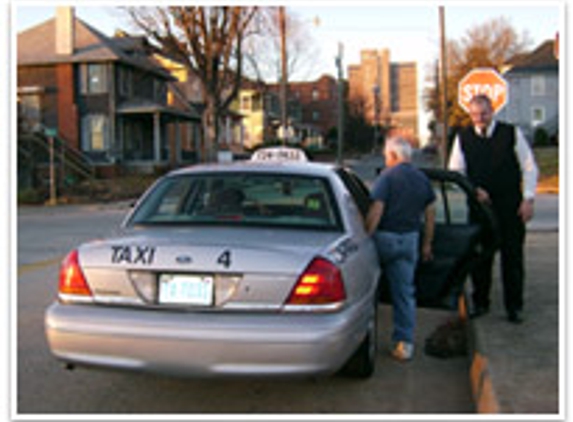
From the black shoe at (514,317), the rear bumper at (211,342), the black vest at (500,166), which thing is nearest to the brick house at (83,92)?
the black vest at (500,166)

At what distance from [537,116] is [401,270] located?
60.6m

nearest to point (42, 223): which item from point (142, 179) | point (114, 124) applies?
point (142, 179)

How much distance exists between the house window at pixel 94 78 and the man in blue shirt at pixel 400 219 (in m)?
31.6

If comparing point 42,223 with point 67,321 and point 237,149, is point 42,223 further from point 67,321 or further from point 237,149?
point 237,149

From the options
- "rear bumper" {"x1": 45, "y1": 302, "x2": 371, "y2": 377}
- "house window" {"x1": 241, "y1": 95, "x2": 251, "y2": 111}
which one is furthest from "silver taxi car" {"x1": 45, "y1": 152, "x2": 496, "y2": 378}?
"house window" {"x1": 241, "y1": 95, "x2": 251, "y2": 111}

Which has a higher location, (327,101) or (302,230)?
(327,101)

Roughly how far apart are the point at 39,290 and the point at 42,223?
10.0 m

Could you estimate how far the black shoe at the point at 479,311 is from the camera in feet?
18.9

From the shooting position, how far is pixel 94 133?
34750mm

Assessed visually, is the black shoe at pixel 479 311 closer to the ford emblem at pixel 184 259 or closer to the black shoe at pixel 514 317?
the black shoe at pixel 514 317

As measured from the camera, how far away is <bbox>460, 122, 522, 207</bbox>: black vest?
5.55m

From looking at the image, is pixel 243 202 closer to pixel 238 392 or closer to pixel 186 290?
pixel 186 290

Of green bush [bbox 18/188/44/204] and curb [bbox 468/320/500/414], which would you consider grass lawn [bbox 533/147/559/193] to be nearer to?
green bush [bbox 18/188/44/204]

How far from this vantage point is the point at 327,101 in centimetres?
10500
